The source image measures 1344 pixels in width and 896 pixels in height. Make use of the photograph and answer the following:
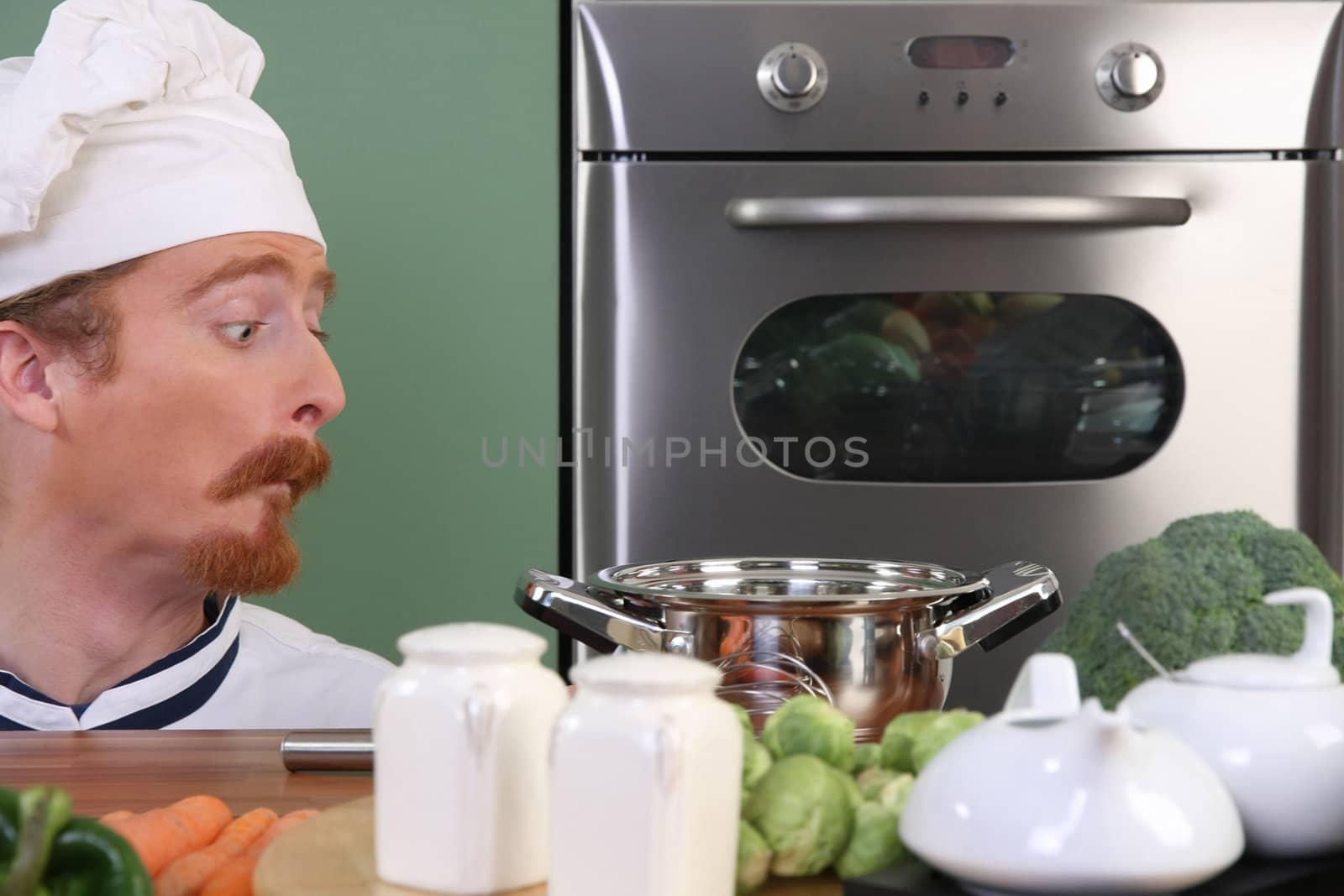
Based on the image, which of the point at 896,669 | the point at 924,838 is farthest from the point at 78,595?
the point at 924,838

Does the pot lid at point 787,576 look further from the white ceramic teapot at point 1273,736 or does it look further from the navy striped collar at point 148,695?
the navy striped collar at point 148,695

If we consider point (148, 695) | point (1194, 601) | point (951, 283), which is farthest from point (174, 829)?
point (951, 283)

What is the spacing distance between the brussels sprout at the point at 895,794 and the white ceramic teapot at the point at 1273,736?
0.31 ft

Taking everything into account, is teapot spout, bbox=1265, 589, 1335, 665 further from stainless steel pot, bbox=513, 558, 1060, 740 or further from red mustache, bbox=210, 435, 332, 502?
red mustache, bbox=210, 435, 332, 502

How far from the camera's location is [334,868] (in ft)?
1.79

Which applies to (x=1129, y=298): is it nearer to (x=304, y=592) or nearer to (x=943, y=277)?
(x=943, y=277)

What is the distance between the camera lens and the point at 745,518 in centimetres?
150

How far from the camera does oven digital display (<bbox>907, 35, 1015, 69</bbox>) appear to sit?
1.49 meters

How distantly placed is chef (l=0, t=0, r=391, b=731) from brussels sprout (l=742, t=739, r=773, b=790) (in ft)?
2.75

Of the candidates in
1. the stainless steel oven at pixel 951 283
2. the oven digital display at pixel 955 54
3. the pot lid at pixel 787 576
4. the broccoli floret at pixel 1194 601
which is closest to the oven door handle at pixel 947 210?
the stainless steel oven at pixel 951 283

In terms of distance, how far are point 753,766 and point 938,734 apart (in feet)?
0.27

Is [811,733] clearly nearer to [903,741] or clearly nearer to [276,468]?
[903,741]

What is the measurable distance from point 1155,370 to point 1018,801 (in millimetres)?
1169

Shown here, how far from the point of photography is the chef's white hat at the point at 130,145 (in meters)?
1.12
